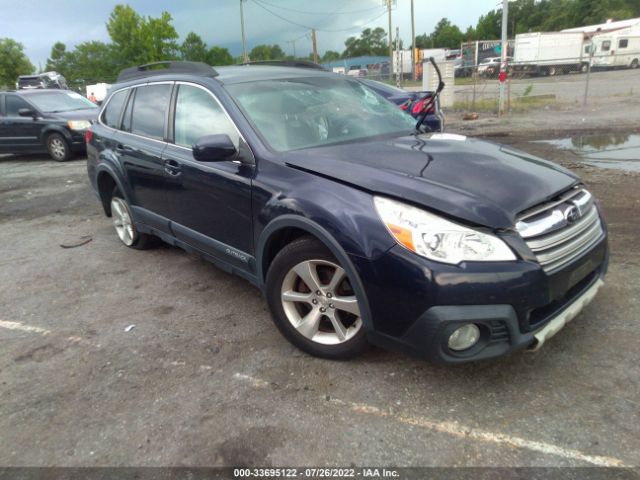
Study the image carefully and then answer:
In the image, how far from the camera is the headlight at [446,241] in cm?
234

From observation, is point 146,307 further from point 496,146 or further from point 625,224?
point 625,224

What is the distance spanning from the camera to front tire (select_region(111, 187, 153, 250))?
5105mm

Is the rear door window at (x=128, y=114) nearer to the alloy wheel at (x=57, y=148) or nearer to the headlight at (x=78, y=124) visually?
the headlight at (x=78, y=124)

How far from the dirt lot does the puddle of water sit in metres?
4.01

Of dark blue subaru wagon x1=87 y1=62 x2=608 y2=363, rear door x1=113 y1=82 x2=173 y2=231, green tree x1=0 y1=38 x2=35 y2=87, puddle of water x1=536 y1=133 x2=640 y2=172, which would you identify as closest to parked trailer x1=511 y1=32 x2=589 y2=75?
puddle of water x1=536 y1=133 x2=640 y2=172

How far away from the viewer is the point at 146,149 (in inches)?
168

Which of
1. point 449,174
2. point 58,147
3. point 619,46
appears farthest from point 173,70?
point 619,46

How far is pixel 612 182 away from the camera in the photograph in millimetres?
6277

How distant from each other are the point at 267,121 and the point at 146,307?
1.81m

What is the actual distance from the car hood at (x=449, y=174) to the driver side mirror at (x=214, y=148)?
0.38 meters

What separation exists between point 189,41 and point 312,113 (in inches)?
2834

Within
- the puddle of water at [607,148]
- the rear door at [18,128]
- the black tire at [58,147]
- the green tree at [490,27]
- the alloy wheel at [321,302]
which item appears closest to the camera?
the alloy wheel at [321,302]

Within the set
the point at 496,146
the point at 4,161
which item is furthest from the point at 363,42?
the point at 496,146

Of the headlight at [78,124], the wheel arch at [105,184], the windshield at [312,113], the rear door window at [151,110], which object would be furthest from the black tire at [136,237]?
the headlight at [78,124]
